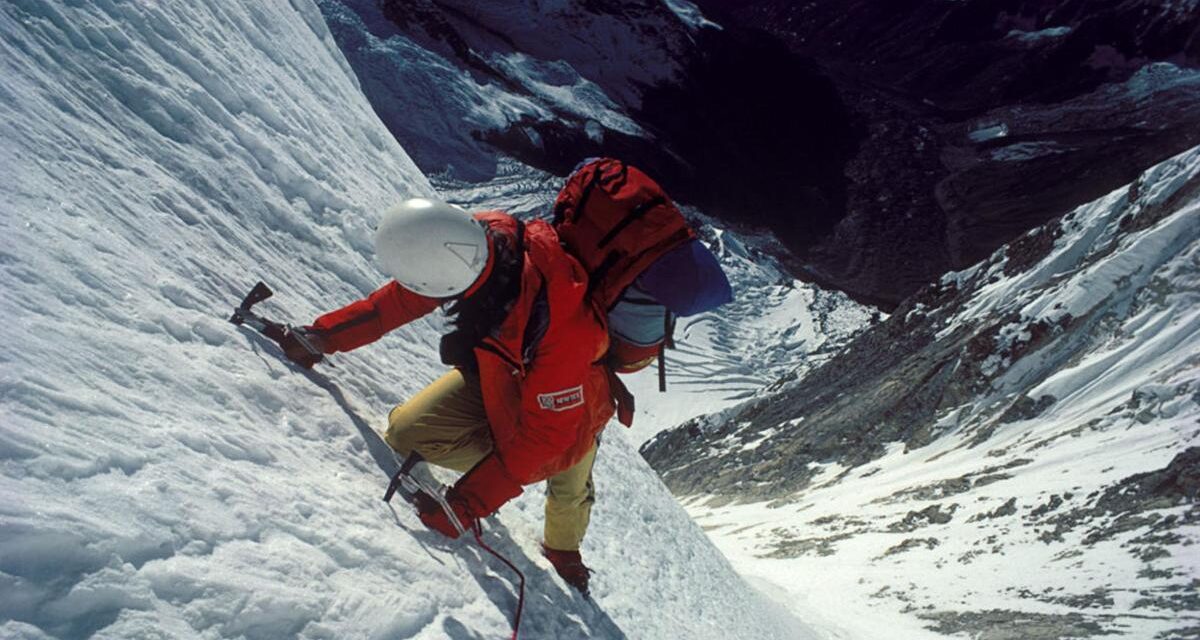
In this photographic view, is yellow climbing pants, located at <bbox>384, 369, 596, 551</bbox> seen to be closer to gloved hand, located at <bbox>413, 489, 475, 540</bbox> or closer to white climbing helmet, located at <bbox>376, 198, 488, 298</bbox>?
gloved hand, located at <bbox>413, 489, 475, 540</bbox>

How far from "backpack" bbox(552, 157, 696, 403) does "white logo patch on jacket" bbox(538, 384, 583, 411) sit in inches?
15.0

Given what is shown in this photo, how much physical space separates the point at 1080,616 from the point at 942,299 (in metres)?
31.2

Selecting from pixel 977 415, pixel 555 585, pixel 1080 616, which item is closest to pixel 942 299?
pixel 977 415

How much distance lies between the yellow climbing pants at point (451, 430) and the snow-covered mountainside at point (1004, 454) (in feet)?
26.3

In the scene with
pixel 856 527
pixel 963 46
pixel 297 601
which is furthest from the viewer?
pixel 963 46

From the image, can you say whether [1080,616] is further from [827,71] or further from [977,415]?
[827,71]

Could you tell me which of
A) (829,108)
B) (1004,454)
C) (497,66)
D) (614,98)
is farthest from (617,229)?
(829,108)

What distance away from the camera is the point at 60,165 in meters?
2.88

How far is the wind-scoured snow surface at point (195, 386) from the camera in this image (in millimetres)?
2027

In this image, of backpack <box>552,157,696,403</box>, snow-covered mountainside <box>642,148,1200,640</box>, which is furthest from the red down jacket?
snow-covered mountainside <box>642,148,1200,640</box>

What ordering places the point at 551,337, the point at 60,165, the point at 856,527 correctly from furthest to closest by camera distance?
1. the point at 856,527
2. the point at 551,337
3. the point at 60,165

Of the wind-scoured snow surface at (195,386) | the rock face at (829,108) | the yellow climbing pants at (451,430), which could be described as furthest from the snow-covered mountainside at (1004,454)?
the rock face at (829,108)

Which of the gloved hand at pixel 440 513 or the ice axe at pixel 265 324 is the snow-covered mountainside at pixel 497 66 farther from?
the gloved hand at pixel 440 513

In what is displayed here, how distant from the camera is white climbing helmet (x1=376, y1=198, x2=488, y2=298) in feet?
9.39
